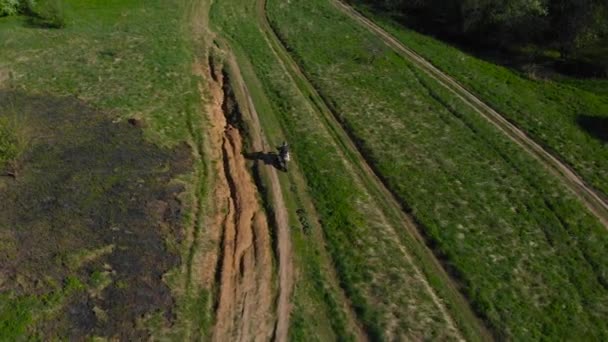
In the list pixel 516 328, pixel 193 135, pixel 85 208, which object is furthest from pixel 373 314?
pixel 193 135

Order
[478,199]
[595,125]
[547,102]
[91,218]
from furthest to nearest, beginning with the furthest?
[547,102]
[595,125]
[478,199]
[91,218]

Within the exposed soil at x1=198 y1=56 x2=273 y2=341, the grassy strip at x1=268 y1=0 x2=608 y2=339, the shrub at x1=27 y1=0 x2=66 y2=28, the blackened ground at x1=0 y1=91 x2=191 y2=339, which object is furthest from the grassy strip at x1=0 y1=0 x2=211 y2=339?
the grassy strip at x1=268 y1=0 x2=608 y2=339

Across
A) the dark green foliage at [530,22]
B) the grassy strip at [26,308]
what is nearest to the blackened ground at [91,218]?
the grassy strip at [26,308]

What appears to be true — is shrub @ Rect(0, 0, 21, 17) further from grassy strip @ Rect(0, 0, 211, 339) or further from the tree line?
the tree line

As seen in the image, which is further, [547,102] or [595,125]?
[547,102]

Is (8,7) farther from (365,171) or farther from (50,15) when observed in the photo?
(365,171)

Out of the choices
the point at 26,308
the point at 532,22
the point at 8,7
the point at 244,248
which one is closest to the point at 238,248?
the point at 244,248

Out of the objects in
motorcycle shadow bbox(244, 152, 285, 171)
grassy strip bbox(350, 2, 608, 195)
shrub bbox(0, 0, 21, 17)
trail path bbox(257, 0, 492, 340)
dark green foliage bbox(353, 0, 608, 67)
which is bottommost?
shrub bbox(0, 0, 21, 17)
